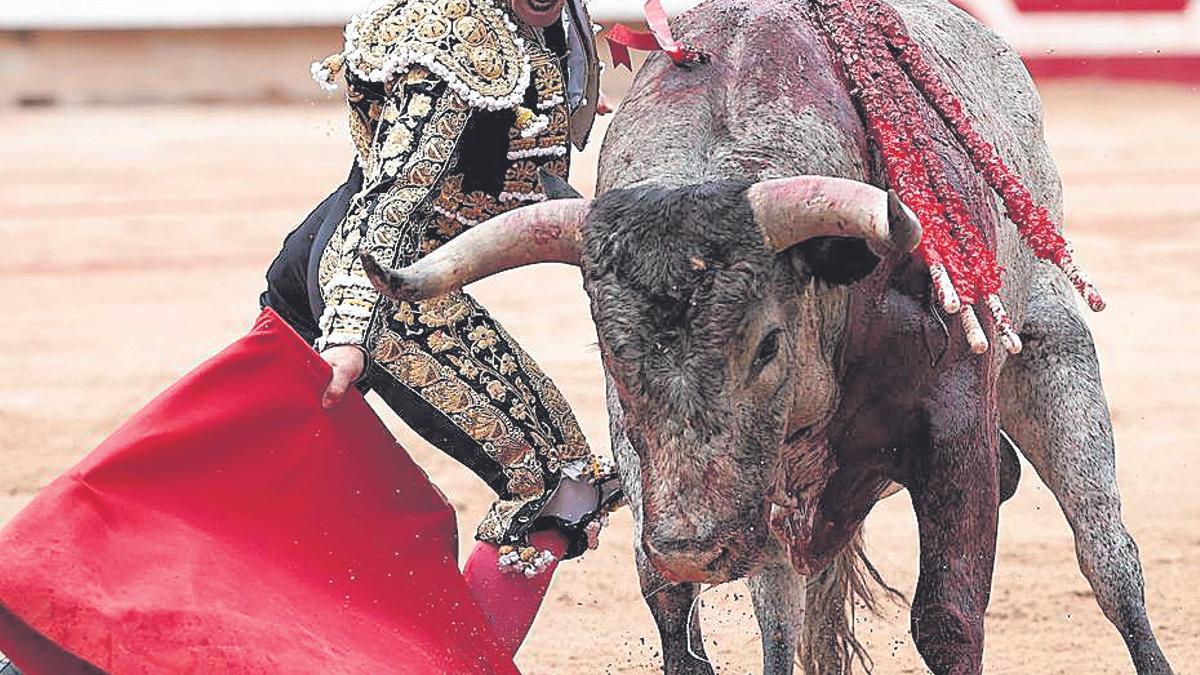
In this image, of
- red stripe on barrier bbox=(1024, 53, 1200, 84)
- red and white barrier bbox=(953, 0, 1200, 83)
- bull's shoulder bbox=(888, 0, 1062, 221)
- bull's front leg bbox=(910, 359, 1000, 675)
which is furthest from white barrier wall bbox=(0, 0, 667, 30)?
bull's front leg bbox=(910, 359, 1000, 675)

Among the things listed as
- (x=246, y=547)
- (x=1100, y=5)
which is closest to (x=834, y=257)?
(x=246, y=547)

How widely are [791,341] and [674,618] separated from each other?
752mm

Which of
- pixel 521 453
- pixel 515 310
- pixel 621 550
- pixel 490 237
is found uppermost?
pixel 490 237

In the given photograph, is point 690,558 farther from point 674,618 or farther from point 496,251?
point 674,618

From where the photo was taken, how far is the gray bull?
235 cm

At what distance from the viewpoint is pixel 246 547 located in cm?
280

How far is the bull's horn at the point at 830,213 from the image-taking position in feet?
7.47

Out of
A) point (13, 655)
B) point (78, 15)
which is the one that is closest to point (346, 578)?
point (13, 655)

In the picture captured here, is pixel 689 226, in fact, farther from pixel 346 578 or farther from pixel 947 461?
pixel 346 578

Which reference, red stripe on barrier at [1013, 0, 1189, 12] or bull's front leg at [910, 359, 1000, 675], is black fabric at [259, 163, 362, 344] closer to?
bull's front leg at [910, 359, 1000, 675]

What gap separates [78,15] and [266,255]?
558cm

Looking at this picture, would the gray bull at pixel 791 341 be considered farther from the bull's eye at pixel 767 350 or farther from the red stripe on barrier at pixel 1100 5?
the red stripe on barrier at pixel 1100 5

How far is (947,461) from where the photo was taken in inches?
107

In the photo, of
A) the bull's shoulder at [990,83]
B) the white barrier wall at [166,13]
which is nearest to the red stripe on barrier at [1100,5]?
the white barrier wall at [166,13]
